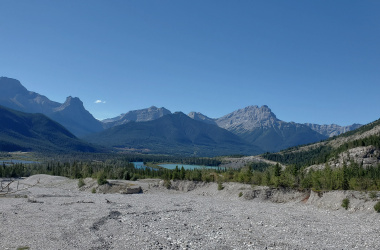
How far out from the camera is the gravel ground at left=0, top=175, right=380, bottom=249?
98.8ft

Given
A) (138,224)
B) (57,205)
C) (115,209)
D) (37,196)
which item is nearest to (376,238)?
(138,224)

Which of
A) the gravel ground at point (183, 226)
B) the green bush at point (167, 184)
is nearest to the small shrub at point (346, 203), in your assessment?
the gravel ground at point (183, 226)

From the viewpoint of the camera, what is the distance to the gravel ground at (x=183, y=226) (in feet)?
98.8

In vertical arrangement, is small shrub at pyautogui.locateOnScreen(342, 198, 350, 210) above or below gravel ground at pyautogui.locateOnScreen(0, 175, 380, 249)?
Result: above

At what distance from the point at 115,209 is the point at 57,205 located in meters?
12.4

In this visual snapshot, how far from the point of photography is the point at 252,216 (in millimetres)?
45562

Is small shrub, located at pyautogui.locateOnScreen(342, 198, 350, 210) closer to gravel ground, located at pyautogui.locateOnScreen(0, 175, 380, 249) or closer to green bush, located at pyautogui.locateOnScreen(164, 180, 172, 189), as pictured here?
gravel ground, located at pyautogui.locateOnScreen(0, 175, 380, 249)

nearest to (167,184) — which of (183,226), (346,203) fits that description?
(183,226)

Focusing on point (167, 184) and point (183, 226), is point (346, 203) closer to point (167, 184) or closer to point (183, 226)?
point (183, 226)

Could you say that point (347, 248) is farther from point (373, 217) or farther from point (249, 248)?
point (373, 217)

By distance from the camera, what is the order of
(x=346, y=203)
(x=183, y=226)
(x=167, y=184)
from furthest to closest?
(x=167, y=184) < (x=346, y=203) < (x=183, y=226)

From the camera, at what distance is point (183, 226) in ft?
126

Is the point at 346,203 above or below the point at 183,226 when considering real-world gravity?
above

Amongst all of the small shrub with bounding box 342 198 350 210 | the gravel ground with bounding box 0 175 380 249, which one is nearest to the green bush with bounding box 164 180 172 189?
the gravel ground with bounding box 0 175 380 249
